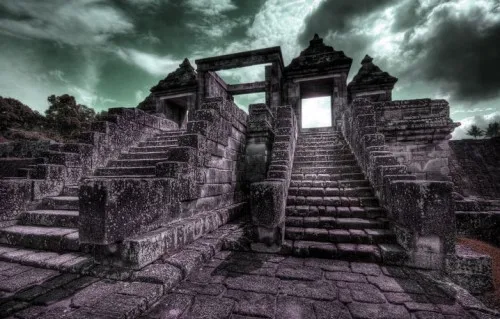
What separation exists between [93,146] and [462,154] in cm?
1599

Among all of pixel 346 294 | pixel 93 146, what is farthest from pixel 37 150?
pixel 346 294

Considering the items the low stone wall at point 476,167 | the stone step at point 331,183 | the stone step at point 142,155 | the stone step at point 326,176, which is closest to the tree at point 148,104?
the stone step at point 142,155

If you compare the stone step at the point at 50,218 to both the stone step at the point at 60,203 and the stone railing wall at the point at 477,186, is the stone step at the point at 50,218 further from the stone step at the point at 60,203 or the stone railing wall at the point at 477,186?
the stone railing wall at the point at 477,186

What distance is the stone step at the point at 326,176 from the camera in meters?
5.23

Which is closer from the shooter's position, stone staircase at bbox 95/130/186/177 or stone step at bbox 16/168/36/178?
stone step at bbox 16/168/36/178

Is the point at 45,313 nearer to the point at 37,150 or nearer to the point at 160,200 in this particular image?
the point at 160,200

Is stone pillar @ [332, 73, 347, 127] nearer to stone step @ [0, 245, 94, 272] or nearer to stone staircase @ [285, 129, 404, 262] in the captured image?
stone staircase @ [285, 129, 404, 262]

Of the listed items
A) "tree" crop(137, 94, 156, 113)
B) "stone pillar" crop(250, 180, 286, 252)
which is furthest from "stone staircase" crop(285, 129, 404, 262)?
"tree" crop(137, 94, 156, 113)

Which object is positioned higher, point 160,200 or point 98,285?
point 160,200

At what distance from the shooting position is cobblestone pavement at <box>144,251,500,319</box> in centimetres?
199

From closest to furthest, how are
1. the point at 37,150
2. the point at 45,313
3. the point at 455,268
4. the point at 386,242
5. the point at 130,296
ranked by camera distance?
the point at 45,313
the point at 130,296
the point at 455,268
the point at 386,242
the point at 37,150

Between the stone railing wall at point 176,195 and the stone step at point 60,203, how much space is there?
141 centimetres

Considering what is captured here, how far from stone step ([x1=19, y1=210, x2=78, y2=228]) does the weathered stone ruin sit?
2 cm

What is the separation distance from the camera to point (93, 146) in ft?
16.3
